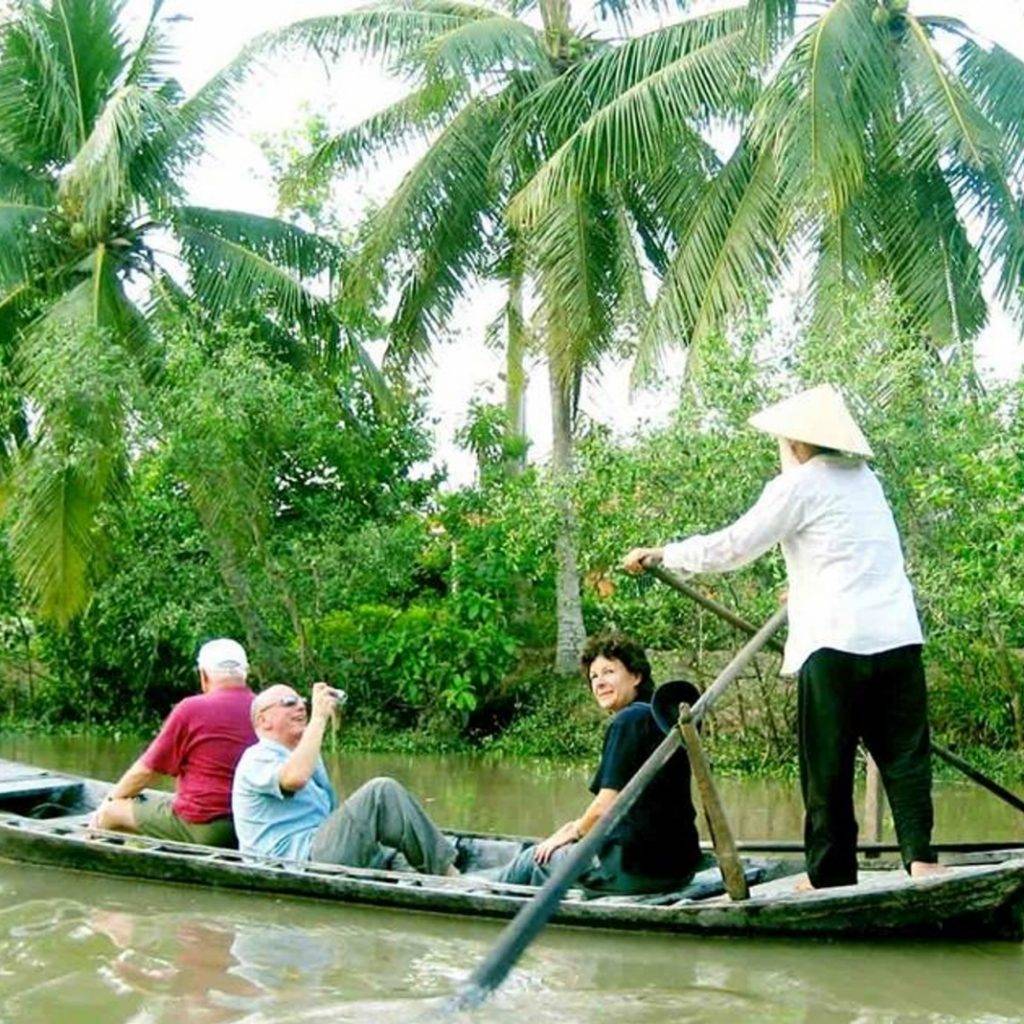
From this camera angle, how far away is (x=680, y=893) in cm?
679

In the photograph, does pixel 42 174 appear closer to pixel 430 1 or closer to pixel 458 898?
pixel 430 1

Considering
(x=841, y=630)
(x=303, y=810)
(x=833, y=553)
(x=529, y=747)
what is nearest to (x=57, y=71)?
(x=529, y=747)

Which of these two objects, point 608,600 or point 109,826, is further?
point 608,600

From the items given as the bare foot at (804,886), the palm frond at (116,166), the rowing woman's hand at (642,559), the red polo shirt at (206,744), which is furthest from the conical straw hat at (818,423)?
the palm frond at (116,166)

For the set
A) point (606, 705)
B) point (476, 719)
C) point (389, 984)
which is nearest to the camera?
point (389, 984)

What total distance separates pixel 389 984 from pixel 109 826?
261 cm

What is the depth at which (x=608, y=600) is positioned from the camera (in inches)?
555

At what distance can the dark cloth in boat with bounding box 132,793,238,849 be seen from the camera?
7.88 m

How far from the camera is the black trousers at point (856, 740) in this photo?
20.3ft

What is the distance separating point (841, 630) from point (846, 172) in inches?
313

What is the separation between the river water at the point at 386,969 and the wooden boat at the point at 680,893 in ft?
0.24

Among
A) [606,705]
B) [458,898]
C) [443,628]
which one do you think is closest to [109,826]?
[458,898]

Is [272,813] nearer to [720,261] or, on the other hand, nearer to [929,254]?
[720,261]

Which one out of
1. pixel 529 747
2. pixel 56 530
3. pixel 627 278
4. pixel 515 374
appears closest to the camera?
pixel 56 530
